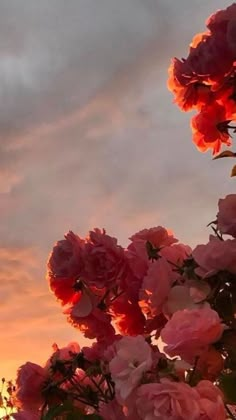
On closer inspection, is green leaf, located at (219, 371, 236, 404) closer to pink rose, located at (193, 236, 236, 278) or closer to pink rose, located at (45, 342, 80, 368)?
pink rose, located at (193, 236, 236, 278)

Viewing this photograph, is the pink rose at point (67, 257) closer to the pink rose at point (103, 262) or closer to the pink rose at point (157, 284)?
the pink rose at point (103, 262)

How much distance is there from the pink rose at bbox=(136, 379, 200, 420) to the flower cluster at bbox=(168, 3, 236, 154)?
713mm

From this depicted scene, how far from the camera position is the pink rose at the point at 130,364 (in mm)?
1384

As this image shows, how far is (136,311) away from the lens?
5.96 ft

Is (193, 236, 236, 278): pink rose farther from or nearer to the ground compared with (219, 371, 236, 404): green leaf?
farther from the ground

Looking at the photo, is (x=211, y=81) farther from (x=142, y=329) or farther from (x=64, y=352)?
(x=64, y=352)

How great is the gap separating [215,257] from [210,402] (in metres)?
0.34

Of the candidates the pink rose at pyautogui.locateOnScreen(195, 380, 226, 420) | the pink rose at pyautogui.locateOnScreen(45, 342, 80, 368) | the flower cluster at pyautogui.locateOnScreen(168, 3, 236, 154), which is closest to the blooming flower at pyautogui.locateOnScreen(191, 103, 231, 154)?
the flower cluster at pyautogui.locateOnScreen(168, 3, 236, 154)

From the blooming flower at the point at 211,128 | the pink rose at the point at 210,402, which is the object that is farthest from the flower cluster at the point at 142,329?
the blooming flower at the point at 211,128

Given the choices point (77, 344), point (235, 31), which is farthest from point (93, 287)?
point (235, 31)

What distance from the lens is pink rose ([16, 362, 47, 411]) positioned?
6.07 feet

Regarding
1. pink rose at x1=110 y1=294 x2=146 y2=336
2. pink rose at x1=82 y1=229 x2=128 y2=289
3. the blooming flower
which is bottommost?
pink rose at x1=110 y1=294 x2=146 y2=336

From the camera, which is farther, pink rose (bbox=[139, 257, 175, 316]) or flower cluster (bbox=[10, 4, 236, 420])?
pink rose (bbox=[139, 257, 175, 316])

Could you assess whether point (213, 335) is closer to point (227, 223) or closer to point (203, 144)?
point (227, 223)
